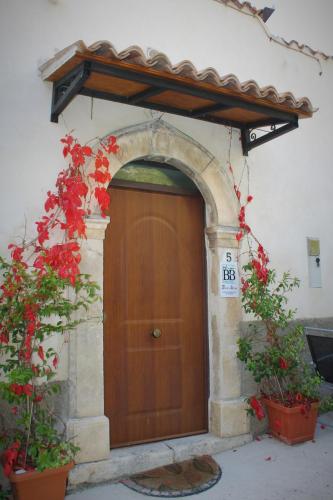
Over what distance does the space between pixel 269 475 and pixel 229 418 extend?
2.15ft

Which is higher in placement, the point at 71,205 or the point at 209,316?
the point at 71,205

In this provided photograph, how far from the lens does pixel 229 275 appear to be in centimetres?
417

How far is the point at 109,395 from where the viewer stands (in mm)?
3676

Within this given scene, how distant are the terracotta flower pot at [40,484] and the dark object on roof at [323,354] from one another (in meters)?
2.55

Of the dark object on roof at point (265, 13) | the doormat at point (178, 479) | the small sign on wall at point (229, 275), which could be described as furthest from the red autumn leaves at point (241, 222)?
the dark object on roof at point (265, 13)

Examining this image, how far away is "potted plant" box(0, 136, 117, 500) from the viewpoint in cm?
273

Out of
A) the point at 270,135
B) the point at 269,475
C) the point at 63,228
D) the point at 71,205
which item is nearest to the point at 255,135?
the point at 270,135

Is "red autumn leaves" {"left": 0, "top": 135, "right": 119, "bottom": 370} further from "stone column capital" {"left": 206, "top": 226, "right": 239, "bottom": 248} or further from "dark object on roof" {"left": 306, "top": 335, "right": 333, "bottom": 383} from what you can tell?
"dark object on roof" {"left": 306, "top": 335, "right": 333, "bottom": 383}

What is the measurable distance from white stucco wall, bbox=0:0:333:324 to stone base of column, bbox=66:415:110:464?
1387mm

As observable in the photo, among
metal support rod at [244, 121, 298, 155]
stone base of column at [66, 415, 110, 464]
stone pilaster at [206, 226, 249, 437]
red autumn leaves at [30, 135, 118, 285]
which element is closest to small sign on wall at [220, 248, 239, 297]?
stone pilaster at [206, 226, 249, 437]

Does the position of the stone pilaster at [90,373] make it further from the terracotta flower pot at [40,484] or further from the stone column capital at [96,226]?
the terracotta flower pot at [40,484]

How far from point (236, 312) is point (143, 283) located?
0.93 m

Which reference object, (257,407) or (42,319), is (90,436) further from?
(257,407)

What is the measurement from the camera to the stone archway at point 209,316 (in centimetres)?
333
